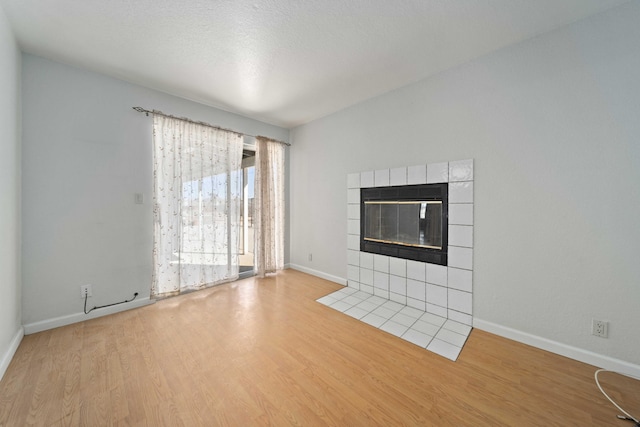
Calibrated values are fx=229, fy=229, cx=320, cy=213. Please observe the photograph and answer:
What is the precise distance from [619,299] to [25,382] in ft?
13.9

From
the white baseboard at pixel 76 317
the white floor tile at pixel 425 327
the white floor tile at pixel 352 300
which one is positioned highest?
the white baseboard at pixel 76 317

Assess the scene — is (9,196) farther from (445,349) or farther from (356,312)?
(445,349)

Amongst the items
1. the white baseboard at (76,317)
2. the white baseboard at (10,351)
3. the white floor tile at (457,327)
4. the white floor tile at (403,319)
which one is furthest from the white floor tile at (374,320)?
the white baseboard at (10,351)

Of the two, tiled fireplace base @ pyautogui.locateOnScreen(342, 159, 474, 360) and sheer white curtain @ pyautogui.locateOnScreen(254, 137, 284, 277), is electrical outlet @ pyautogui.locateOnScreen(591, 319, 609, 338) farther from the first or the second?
sheer white curtain @ pyautogui.locateOnScreen(254, 137, 284, 277)

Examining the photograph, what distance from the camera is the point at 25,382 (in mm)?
1562

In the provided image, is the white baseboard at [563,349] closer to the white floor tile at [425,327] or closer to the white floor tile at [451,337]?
the white floor tile at [451,337]

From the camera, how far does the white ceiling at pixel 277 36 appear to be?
5.50 ft

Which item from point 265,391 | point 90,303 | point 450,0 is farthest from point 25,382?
point 450,0

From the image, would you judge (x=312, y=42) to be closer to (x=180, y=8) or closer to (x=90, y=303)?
(x=180, y=8)

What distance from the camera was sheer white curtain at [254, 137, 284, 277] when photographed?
12.5ft

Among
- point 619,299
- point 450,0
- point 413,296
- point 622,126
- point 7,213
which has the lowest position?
point 413,296

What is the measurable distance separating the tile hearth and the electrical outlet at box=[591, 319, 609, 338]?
84 centimetres

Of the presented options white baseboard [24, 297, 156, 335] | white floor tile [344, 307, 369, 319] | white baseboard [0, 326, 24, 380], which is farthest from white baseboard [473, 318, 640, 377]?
white baseboard [0, 326, 24, 380]

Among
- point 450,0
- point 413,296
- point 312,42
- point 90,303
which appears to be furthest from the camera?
point 413,296
